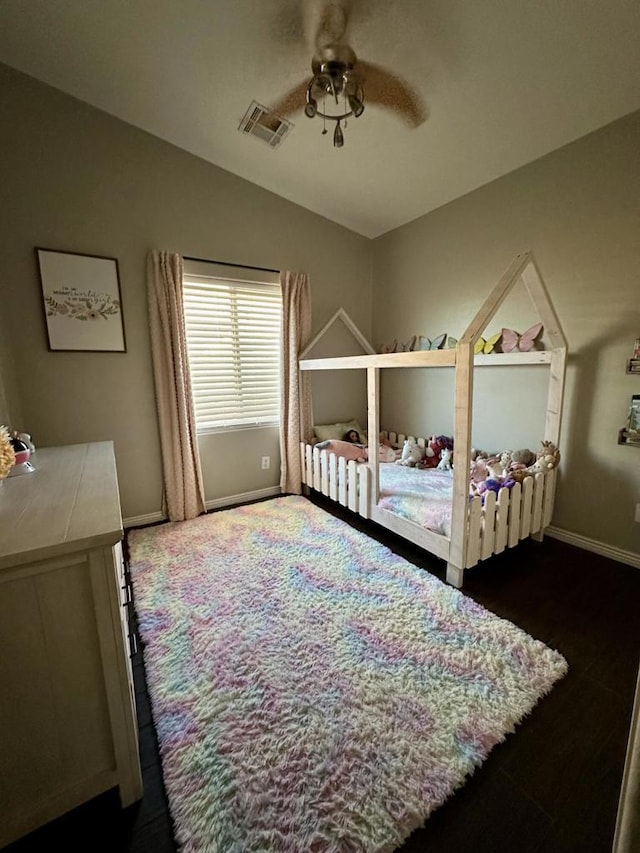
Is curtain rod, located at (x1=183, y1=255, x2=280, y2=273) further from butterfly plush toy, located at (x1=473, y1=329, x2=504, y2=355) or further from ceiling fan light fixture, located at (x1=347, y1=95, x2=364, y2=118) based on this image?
butterfly plush toy, located at (x1=473, y1=329, x2=504, y2=355)

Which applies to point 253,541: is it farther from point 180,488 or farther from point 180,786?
point 180,786

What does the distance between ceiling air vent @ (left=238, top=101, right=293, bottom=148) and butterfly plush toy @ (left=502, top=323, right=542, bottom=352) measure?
1984mm

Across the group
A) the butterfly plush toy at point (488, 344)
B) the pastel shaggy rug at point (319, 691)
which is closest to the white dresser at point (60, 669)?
the pastel shaggy rug at point (319, 691)

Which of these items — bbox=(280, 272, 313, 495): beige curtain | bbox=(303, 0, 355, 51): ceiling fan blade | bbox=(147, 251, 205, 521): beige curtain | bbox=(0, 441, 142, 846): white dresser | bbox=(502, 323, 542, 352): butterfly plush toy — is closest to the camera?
bbox=(0, 441, 142, 846): white dresser

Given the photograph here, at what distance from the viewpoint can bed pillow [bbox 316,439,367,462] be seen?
2.84 meters

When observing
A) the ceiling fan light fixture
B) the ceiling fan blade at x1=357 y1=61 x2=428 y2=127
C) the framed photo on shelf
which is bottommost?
the framed photo on shelf

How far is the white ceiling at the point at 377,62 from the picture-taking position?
4.68ft

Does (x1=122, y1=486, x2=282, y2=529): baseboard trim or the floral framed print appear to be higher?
the floral framed print

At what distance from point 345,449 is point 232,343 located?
132 cm

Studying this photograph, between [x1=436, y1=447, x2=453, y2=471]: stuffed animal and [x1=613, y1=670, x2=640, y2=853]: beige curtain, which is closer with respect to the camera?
[x1=613, y1=670, x2=640, y2=853]: beige curtain

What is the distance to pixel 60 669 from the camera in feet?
2.76

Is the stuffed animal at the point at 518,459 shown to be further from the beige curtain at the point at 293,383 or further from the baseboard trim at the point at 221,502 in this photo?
the baseboard trim at the point at 221,502

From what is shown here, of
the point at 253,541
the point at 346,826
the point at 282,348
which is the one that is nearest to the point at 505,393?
the point at 282,348

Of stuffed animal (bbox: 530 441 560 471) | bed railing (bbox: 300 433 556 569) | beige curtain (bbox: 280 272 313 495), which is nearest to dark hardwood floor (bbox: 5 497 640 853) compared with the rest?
bed railing (bbox: 300 433 556 569)
